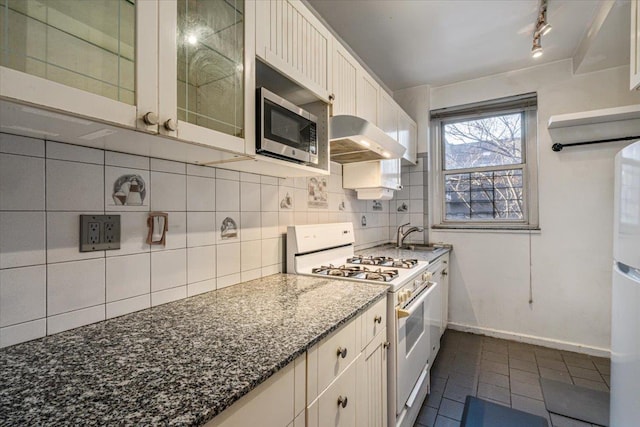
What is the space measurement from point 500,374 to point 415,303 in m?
1.23

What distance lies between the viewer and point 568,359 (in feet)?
7.95

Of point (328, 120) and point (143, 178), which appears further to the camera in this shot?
point (328, 120)

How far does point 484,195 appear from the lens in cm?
298

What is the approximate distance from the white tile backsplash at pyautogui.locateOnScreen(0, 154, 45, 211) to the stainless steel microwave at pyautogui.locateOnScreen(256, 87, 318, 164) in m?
0.63

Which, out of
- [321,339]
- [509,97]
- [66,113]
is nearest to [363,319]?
[321,339]

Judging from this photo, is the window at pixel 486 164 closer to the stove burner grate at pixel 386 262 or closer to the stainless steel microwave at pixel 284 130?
the stove burner grate at pixel 386 262

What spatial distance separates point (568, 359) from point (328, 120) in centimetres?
278

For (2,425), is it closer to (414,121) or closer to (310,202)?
(310,202)

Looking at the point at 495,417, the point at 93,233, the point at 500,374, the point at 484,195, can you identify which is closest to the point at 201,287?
the point at 93,233

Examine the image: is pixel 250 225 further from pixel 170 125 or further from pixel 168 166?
pixel 170 125

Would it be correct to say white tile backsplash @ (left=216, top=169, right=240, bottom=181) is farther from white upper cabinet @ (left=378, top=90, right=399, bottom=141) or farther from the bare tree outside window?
the bare tree outside window

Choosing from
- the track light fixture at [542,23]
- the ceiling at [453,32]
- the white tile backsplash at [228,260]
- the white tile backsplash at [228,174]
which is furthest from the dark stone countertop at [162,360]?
the track light fixture at [542,23]

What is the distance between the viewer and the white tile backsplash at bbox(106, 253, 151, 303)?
0.97 m

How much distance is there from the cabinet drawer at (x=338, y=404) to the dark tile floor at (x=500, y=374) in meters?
0.96
